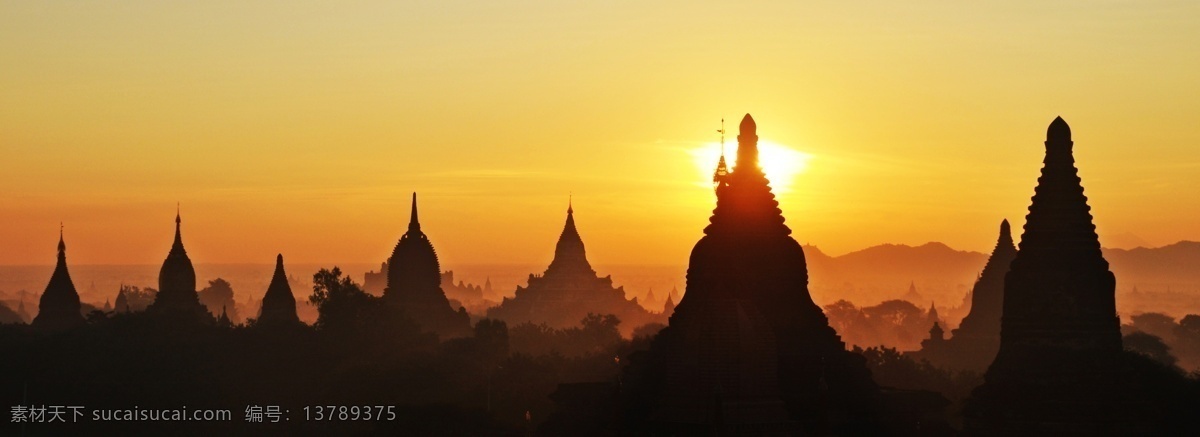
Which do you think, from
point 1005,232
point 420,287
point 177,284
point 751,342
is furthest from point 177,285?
point 751,342

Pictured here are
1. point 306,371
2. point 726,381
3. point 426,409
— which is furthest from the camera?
point 306,371

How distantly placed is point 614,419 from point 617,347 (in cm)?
5363

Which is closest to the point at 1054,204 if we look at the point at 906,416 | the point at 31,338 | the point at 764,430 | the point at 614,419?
the point at 906,416

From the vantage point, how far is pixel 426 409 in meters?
104

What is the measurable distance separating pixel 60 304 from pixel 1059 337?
364 ft

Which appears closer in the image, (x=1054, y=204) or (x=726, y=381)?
(x=726, y=381)

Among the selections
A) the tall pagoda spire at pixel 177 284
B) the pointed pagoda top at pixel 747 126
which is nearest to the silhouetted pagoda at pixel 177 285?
the tall pagoda spire at pixel 177 284

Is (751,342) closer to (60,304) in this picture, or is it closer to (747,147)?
(747,147)

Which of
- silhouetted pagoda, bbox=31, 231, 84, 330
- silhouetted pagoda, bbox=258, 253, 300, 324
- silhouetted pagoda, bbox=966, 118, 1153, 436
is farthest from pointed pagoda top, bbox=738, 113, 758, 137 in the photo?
silhouetted pagoda, bbox=31, 231, 84, 330

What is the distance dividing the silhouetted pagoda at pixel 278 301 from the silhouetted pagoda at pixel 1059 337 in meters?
83.1

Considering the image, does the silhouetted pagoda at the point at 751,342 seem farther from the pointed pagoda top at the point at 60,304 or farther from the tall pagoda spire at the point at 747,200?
the pointed pagoda top at the point at 60,304

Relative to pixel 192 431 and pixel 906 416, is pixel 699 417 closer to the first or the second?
pixel 906 416

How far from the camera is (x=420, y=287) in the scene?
167 meters

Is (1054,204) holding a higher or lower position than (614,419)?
higher
